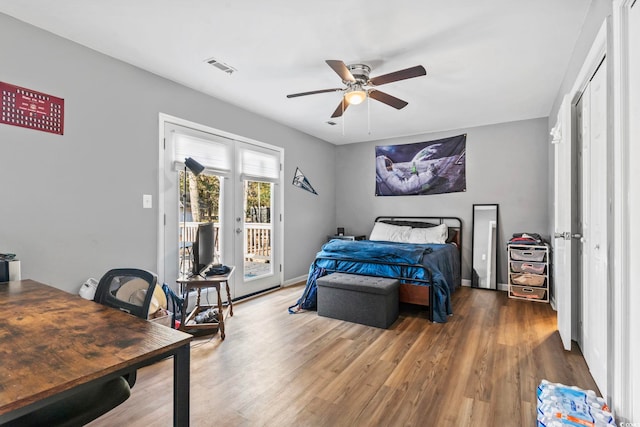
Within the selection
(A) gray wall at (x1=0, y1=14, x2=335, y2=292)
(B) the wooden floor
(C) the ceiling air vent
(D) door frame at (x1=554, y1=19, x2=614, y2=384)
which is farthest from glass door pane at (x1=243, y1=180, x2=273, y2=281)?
(D) door frame at (x1=554, y1=19, x2=614, y2=384)

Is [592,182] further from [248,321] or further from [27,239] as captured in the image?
[27,239]

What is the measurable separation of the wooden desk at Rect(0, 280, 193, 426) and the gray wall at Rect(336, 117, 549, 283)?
192 inches

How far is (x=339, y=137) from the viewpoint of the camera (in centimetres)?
573

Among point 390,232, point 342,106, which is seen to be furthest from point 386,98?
point 390,232

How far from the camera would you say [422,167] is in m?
5.43

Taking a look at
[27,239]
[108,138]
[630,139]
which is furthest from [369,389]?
[108,138]

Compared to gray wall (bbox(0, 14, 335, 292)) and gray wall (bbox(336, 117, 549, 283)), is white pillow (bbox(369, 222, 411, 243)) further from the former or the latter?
gray wall (bbox(0, 14, 335, 292))

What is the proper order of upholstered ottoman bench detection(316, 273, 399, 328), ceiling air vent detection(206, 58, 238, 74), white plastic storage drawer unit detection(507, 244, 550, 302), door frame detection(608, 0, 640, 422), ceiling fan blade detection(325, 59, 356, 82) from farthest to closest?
white plastic storage drawer unit detection(507, 244, 550, 302) < upholstered ottoman bench detection(316, 273, 399, 328) < ceiling air vent detection(206, 58, 238, 74) < ceiling fan blade detection(325, 59, 356, 82) < door frame detection(608, 0, 640, 422)

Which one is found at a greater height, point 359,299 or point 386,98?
point 386,98

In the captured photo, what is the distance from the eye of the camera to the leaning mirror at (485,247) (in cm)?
485

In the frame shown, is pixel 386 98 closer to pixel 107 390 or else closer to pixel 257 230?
pixel 257 230

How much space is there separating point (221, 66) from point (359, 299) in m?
2.61

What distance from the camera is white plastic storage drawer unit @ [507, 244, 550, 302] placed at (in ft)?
13.6

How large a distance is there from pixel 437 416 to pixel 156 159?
10.3ft
